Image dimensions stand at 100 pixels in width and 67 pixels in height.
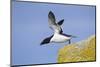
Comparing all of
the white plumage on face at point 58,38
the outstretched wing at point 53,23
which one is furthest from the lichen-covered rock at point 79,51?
the outstretched wing at point 53,23

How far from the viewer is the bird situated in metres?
2.35

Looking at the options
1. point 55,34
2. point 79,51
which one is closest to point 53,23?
point 55,34

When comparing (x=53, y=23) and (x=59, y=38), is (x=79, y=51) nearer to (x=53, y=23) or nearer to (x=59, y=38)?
(x=59, y=38)

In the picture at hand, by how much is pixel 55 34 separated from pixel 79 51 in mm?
363

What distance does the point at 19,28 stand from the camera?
2229 mm

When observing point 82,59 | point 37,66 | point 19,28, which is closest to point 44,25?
point 19,28

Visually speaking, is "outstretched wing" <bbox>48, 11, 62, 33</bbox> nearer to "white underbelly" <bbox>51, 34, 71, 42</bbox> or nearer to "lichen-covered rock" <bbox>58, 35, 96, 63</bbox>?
"white underbelly" <bbox>51, 34, 71, 42</bbox>

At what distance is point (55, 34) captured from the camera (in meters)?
2.38

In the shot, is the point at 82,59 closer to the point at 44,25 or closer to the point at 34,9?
the point at 44,25

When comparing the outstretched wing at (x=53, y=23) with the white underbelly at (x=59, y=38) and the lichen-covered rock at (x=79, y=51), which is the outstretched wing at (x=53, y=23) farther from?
the lichen-covered rock at (x=79, y=51)

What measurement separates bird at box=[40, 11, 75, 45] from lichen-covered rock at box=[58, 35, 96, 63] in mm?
96

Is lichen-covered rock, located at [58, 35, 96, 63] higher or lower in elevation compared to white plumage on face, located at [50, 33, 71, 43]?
lower

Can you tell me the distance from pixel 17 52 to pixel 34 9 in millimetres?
493

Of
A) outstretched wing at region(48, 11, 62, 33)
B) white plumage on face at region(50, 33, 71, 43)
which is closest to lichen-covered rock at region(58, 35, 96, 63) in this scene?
white plumage on face at region(50, 33, 71, 43)
